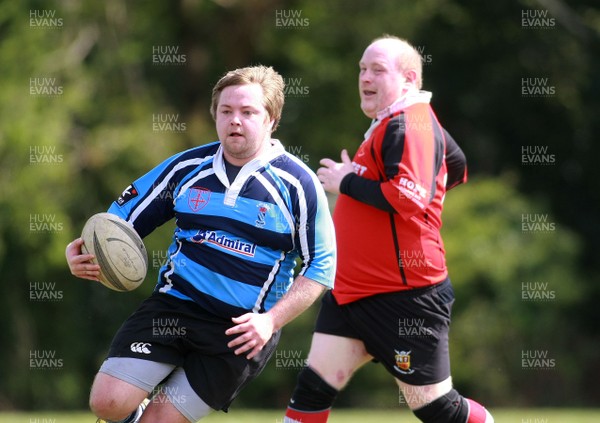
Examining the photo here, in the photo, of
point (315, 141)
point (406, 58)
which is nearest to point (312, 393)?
point (406, 58)

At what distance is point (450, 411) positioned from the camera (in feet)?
16.1

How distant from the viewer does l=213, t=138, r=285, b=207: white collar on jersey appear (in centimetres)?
443

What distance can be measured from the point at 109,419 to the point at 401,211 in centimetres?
169

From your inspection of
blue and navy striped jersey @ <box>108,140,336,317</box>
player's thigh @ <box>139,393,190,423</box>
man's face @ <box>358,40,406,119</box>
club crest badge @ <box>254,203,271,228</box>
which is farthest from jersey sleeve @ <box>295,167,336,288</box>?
man's face @ <box>358,40,406,119</box>

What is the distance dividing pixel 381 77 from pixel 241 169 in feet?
3.48

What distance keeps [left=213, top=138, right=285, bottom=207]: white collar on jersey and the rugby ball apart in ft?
1.55

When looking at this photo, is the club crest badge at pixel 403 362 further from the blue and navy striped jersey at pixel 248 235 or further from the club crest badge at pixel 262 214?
the club crest badge at pixel 262 214

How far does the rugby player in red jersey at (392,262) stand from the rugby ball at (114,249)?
1082 millimetres

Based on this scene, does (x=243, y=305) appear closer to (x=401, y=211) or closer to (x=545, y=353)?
(x=401, y=211)

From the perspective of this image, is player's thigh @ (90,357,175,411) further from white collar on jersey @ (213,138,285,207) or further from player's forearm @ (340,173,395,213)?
player's forearm @ (340,173,395,213)

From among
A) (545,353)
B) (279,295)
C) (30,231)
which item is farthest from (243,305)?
(545,353)

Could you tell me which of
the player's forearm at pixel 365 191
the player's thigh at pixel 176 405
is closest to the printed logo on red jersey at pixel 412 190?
the player's forearm at pixel 365 191

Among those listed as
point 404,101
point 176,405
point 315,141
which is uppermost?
point 404,101

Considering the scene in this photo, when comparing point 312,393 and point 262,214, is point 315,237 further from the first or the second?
point 312,393
